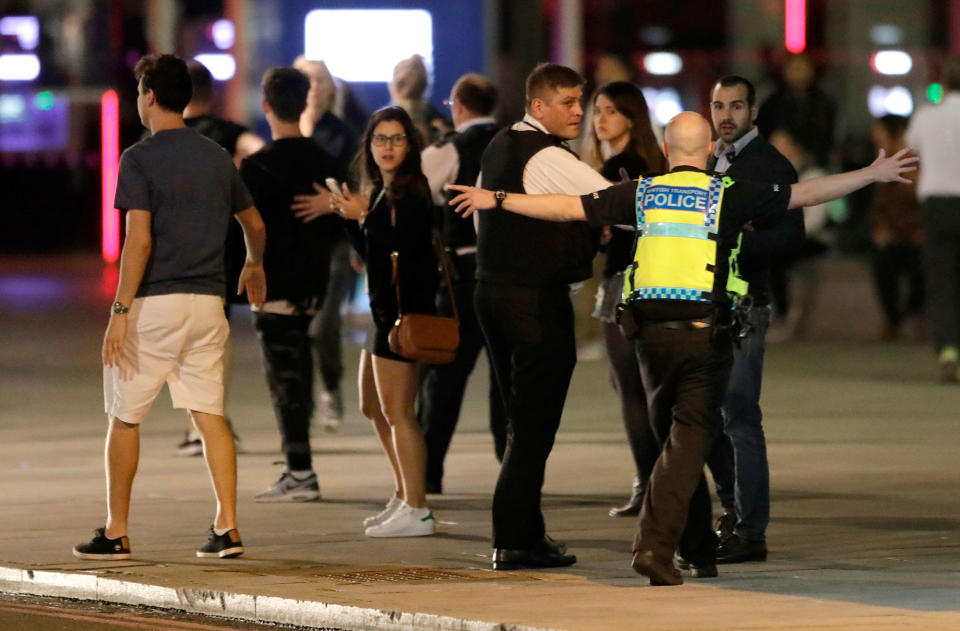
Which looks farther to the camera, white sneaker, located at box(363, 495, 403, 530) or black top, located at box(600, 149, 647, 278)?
black top, located at box(600, 149, 647, 278)

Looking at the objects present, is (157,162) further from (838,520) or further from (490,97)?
(838,520)

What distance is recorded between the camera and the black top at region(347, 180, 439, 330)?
859 centimetres

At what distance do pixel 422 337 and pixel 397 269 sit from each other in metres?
0.34

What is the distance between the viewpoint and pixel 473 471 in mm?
10469

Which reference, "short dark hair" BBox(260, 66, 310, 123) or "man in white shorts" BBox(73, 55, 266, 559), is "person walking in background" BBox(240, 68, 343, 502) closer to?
"short dark hair" BBox(260, 66, 310, 123)

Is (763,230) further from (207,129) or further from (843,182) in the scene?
(207,129)

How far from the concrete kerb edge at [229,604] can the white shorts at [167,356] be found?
28.8 inches

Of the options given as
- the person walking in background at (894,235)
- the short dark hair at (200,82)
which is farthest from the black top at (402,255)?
the person walking in background at (894,235)

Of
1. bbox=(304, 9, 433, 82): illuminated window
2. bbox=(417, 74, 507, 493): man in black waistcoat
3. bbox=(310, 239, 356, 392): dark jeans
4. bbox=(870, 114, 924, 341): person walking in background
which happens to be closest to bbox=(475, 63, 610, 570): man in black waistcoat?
bbox=(417, 74, 507, 493): man in black waistcoat

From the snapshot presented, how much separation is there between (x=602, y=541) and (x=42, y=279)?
1763 centimetres

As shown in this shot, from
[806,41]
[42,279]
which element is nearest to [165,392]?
[42,279]

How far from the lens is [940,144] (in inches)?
540

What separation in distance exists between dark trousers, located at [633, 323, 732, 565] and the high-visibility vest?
15 centimetres

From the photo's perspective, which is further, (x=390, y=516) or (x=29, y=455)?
(x=29, y=455)
